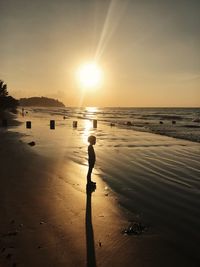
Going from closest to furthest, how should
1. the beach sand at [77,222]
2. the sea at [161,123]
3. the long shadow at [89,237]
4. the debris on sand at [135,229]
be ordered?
the long shadow at [89,237]
the beach sand at [77,222]
the debris on sand at [135,229]
the sea at [161,123]

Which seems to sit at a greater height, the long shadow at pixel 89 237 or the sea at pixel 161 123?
the sea at pixel 161 123

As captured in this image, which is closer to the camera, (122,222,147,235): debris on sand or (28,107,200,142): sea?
(122,222,147,235): debris on sand

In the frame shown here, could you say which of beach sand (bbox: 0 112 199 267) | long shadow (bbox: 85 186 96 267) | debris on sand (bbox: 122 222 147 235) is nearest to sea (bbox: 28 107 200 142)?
beach sand (bbox: 0 112 199 267)

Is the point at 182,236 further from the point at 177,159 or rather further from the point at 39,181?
the point at 177,159

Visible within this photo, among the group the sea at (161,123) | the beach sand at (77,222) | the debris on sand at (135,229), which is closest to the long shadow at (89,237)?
the beach sand at (77,222)

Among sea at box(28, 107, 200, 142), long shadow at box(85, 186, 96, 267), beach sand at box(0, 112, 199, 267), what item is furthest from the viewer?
sea at box(28, 107, 200, 142)

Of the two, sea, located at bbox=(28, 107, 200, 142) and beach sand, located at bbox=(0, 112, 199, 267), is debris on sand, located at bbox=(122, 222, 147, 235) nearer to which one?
beach sand, located at bbox=(0, 112, 199, 267)

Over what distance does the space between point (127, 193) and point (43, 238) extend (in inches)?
163

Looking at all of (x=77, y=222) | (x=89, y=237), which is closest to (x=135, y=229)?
(x=89, y=237)

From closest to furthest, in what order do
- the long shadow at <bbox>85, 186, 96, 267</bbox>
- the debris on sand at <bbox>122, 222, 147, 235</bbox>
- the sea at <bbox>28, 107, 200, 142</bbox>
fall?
the long shadow at <bbox>85, 186, 96, 267</bbox>
the debris on sand at <bbox>122, 222, 147, 235</bbox>
the sea at <bbox>28, 107, 200, 142</bbox>

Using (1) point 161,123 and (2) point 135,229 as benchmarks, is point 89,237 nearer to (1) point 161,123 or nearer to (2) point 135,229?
(2) point 135,229

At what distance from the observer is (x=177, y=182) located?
11398mm

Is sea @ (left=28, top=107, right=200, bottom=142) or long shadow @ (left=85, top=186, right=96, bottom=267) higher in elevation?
sea @ (left=28, top=107, right=200, bottom=142)

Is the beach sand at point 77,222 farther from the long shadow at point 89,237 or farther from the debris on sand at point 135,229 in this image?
the debris on sand at point 135,229
